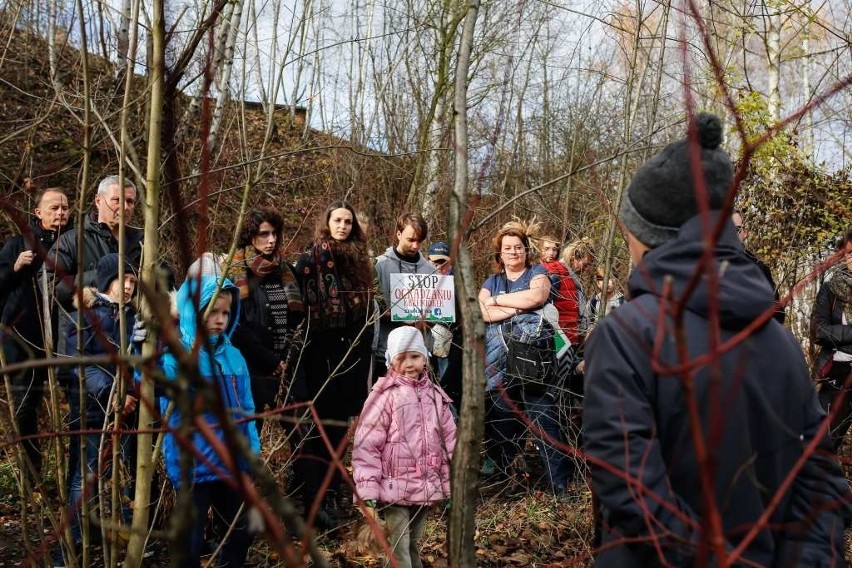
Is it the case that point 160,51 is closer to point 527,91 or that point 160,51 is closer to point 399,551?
point 399,551

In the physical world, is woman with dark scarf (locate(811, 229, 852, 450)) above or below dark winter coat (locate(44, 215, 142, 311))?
below

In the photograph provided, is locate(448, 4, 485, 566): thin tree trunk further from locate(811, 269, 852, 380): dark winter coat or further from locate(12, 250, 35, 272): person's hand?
locate(811, 269, 852, 380): dark winter coat

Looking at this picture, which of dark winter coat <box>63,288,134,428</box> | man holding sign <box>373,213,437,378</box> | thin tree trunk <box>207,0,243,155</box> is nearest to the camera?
thin tree trunk <box>207,0,243,155</box>

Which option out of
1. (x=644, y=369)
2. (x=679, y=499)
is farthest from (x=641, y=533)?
(x=644, y=369)

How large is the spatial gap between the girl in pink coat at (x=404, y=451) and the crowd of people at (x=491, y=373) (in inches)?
0.4

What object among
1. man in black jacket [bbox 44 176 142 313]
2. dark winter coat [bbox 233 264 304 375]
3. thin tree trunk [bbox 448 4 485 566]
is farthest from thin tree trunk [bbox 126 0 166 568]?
dark winter coat [bbox 233 264 304 375]

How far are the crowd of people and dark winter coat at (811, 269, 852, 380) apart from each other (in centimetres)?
1

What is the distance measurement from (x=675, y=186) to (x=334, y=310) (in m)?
3.48

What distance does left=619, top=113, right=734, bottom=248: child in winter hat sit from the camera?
1.73 metres

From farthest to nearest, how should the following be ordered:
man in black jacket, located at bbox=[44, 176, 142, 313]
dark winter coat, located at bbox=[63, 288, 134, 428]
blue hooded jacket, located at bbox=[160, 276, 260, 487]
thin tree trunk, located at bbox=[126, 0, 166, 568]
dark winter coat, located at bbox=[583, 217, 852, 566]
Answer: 1. man in black jacket, located at bbox=[44, 176, 142, 313]
2. dark winter coat, located at bbox=[63, 288, 134, 428]
3. blue hooded jacket, located at bbox=[160, 276, 260, 487]
4. thin tree trunk, located at bbox=[126, 0, 166, 568]
5. dark winter coat, located at bbox=[583, 217, 852, 566]

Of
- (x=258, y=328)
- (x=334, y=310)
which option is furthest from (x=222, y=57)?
(x=334, y=310)

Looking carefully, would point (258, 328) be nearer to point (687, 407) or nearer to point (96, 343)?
point (96, 343)

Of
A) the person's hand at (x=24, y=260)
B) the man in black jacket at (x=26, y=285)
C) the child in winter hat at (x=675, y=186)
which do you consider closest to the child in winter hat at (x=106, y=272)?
the man in black jacket at (x=26, y=285)

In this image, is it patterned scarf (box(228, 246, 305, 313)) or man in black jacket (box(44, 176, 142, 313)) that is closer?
man in black jacket (box(44, 176, 142, 313))
